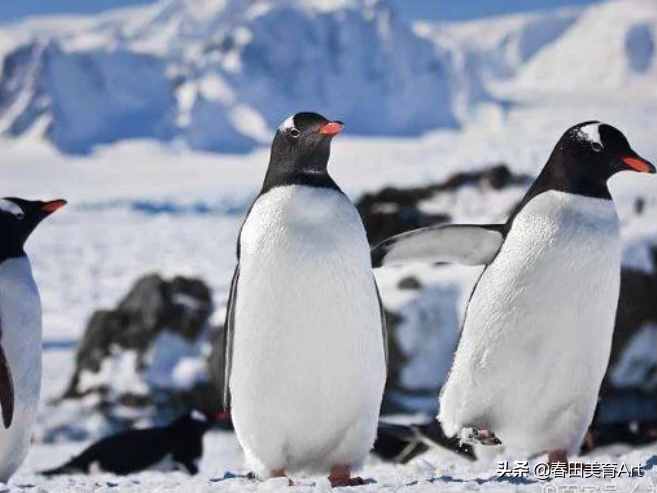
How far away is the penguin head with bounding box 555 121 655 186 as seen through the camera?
325 cm

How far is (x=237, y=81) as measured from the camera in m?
147

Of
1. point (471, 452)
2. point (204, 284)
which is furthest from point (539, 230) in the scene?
point (204, 284)

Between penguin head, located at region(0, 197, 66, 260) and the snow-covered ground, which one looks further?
the snow-covered ground

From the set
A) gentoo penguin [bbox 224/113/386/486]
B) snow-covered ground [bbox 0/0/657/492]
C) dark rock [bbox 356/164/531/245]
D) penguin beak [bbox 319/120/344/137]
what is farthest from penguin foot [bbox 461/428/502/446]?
dark rock [bbox 356/164/531/245]

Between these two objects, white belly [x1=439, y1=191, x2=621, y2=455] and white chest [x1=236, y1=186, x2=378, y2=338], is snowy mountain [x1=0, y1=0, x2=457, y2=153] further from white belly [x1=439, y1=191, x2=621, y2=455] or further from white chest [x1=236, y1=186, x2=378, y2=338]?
white chest [x1=236, y1=186, x2=378, y2=338]

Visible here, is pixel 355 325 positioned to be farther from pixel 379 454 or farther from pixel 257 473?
pixel 379 454

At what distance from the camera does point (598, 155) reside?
327cm

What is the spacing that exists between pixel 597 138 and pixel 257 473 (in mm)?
1436

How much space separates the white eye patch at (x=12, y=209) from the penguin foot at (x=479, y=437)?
1608mm

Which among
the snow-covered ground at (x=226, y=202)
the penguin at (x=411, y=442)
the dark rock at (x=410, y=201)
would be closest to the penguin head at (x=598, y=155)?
the snow-covered ground at (x=226, y=202)

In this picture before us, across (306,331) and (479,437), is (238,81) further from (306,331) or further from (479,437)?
(306,331)

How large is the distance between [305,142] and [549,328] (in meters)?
0.96

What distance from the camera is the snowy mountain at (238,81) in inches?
5330

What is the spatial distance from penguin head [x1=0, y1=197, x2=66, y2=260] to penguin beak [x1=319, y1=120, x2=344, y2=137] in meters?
1.07
